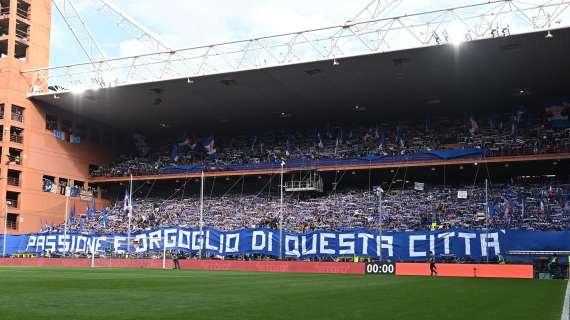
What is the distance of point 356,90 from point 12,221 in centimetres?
3673

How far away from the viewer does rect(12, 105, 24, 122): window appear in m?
64.8

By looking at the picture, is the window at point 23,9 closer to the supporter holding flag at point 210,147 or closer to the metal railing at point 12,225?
the metal railing at point 12,225

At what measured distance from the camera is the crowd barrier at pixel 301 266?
38.5 meters

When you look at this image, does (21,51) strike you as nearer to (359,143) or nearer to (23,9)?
(23,9)

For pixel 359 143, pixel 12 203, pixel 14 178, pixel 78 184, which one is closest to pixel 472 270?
pixel 359 143

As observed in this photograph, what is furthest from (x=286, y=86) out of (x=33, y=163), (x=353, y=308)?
(x=353, y=308)

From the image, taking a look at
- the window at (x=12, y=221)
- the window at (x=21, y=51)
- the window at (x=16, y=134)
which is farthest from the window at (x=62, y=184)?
the window at (x=21, y=51)

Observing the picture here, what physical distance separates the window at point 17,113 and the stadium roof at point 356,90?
7.85ft

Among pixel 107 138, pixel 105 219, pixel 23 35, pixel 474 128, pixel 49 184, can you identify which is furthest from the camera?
pixel 107 138

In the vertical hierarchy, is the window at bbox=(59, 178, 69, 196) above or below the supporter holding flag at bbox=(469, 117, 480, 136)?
below

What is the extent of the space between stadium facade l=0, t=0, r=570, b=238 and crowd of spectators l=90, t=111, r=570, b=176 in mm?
1090

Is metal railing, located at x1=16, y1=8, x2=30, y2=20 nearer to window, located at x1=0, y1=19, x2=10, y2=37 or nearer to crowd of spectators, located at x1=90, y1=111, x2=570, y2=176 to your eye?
window, located at x1=0, y1=19, x2=10, y2=37

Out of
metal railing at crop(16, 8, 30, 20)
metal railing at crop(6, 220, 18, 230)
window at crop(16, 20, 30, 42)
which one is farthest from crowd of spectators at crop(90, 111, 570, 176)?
metal railing at crop(16, 8, 30, 20)

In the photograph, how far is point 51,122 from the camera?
69375 millimetres
